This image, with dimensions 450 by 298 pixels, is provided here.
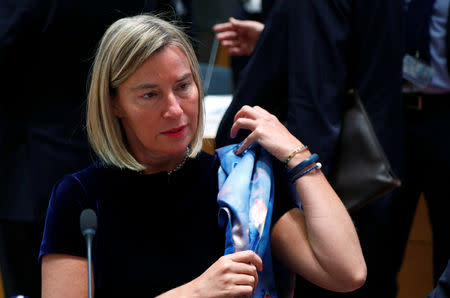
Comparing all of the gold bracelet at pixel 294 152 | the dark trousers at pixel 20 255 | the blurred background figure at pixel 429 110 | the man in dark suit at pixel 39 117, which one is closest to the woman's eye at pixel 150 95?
the gold bracelet at pixel 294 152

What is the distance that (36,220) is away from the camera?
205 cm

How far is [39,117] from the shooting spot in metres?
2.04

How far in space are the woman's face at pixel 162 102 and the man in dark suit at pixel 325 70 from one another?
0.97 feet

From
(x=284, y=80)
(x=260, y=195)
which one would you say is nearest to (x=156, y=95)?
(x=260, y=195)

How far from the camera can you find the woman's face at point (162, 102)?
1.54 meters

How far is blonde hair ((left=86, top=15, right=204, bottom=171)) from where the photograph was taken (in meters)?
1.53

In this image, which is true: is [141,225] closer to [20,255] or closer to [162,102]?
[162,102]

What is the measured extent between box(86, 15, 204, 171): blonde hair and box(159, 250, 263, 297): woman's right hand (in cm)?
33

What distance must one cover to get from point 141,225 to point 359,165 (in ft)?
2.17

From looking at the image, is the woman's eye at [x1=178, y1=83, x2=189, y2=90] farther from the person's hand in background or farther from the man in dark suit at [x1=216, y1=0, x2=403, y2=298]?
the person's hand in background

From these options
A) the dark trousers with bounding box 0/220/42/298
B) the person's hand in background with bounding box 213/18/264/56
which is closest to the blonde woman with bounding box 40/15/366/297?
the dark trousers with bounding box 0/220/42/298

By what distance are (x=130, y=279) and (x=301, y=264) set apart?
0.41 metres

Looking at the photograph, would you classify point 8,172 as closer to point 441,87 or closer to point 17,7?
point 17,7

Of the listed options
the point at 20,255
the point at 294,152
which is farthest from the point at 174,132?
the point at 20,255
